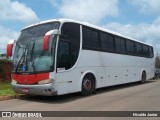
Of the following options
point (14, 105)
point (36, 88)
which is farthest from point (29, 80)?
point (14, 105)

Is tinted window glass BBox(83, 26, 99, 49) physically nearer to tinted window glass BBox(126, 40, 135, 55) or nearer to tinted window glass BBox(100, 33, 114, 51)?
tinted window glass BBox(100, 33, 114, 51)

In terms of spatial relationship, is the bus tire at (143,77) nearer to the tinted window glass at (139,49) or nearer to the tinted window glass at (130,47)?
the tinted window glass at (139,49)

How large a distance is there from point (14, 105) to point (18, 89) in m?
1.46

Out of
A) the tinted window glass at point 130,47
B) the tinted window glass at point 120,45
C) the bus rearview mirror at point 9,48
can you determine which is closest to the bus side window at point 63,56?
the bus rearview mirror at point 9,48

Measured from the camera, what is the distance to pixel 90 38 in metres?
14.9

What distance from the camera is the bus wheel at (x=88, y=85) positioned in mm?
14070

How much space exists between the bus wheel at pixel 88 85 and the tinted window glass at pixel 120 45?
160 inches

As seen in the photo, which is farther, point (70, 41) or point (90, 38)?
point (90, 38)

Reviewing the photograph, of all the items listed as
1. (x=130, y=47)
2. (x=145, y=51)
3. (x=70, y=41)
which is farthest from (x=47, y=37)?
(x=145, y=51)

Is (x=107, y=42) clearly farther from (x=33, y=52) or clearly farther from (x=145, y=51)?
(x=145, y=51)

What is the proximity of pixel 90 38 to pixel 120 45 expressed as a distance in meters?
4.35

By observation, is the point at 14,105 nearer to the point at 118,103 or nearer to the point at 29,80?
the point at 29,80

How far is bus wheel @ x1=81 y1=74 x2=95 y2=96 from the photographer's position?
14070 millimetres

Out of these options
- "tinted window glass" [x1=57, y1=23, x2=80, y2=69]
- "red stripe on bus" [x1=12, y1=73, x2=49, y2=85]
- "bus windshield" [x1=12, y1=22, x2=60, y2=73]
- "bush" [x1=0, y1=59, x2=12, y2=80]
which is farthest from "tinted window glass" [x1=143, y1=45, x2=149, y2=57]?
"red stripe on bus" [x1=12, y1=73, x2=49, y2=85]
